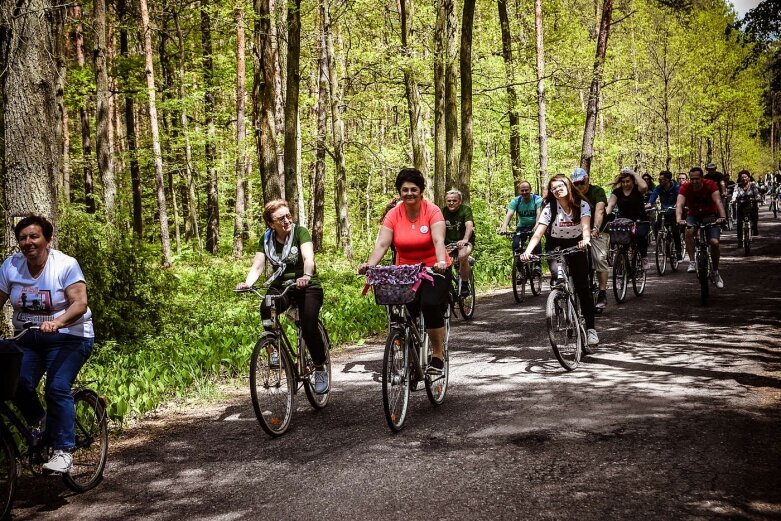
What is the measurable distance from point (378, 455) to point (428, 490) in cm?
88

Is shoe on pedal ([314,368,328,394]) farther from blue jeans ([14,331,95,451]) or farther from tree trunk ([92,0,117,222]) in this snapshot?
tree trunk ([92,0,117,222])

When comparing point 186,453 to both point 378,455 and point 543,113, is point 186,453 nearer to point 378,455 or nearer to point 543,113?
point 378,455

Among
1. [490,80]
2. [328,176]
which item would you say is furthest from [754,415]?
[328,176]

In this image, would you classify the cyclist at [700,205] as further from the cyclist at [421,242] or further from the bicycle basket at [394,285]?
the bicycle basket at [394,285]

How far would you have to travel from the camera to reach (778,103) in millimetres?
75625

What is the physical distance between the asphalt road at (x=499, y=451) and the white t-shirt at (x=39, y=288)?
4.64ft

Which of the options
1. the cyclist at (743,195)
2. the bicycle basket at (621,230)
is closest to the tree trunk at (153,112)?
the bicycle basket at (621,230)

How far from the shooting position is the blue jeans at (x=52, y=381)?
15.9ft

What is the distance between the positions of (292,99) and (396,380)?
9.03 metres

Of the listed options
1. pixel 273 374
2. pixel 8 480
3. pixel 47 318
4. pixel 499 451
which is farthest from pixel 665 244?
pixel 8 480

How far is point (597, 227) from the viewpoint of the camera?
10.0 metres

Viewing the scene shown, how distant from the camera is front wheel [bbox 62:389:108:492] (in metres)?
5.22

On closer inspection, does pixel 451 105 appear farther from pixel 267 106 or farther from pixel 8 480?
pixel 8 480

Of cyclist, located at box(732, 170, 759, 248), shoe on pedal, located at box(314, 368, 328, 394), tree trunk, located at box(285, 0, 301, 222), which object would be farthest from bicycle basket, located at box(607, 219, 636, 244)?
cyclist, located at box(732, 170, 759, 248)
